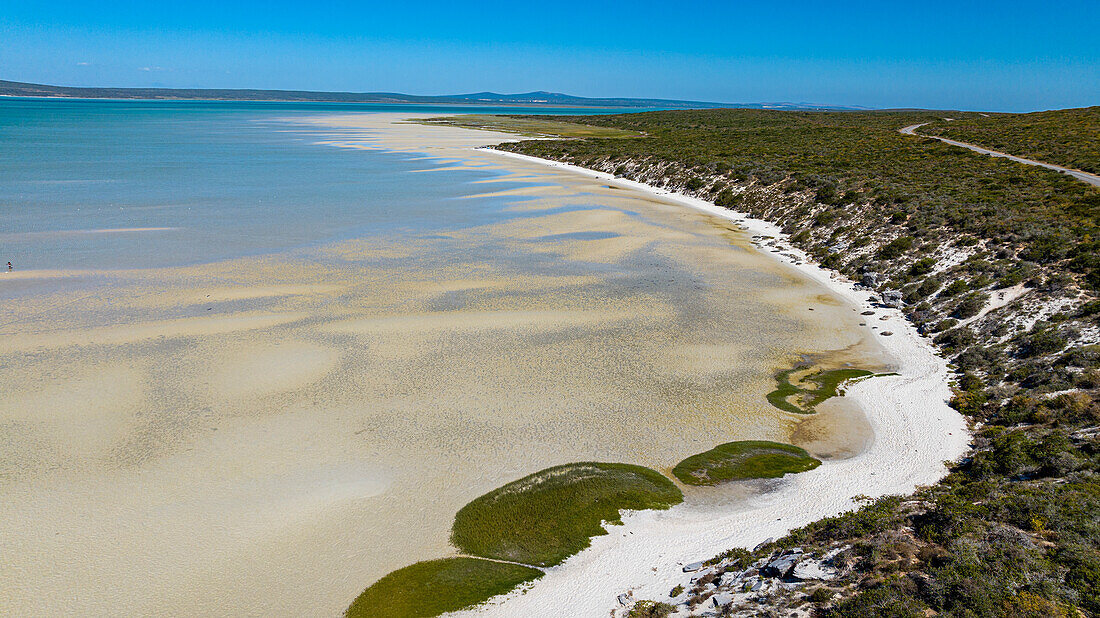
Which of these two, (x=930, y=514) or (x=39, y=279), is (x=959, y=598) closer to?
(x=930, y=514)

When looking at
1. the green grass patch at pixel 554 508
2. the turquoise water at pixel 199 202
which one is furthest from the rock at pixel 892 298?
the turquoise water at pixel 199 202

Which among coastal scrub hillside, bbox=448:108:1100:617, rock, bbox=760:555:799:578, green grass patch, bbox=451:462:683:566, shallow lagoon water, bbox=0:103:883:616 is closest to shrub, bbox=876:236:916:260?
coastal scrub hillside, bbox=448:108:1100:617

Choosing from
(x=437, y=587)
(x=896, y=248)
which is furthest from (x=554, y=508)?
(x=896, y=248)

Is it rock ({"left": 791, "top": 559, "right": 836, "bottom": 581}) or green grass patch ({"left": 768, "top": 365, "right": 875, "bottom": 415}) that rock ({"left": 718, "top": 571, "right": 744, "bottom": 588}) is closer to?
rock ({"left": 791, "top": 559, "right": 836, "bottom": 581})

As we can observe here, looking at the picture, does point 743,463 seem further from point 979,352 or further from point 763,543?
point 979,352

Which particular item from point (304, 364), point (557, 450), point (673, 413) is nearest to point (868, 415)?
point (673, 413)

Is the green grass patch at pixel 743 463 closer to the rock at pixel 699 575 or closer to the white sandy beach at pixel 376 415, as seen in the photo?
the white sandy beach at pixel 376 415
